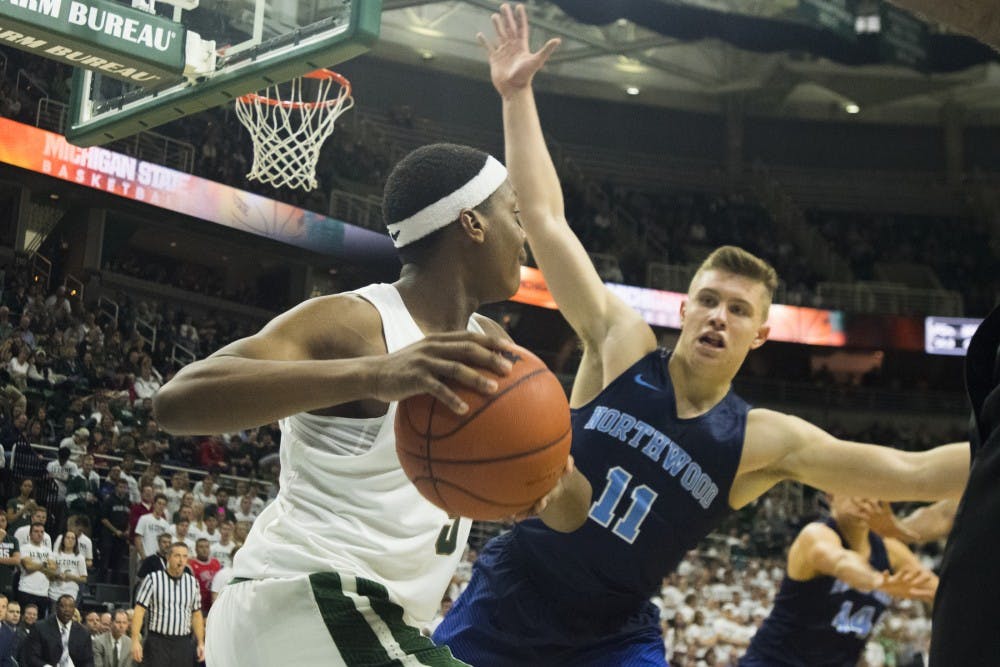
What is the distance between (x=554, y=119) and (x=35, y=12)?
1999cm

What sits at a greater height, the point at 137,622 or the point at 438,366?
the point at 438,366

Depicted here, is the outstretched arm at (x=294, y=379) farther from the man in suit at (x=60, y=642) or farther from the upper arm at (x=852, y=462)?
the man in suit at (x=60, y=642)

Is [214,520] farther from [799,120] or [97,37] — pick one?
[799,120]

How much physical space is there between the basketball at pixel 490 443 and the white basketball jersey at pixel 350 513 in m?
0.18

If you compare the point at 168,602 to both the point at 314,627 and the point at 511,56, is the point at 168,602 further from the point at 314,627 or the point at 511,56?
the point at 314,627

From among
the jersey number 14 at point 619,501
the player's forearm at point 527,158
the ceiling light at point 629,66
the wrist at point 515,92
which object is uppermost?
the ceiling light at point 629,66

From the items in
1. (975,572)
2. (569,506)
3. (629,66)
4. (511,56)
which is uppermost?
(629,66)

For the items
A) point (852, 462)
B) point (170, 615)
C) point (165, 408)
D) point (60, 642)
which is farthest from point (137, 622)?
point (165, 408)

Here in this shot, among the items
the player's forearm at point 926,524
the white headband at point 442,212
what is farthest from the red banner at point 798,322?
the white headband at point 442,212

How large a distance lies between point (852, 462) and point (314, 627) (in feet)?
7.92

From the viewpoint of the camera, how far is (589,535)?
4027 millimetres

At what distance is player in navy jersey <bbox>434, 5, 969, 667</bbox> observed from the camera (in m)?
4.02

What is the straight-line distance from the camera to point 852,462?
4.26 meters

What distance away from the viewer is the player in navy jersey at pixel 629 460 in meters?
4.02
